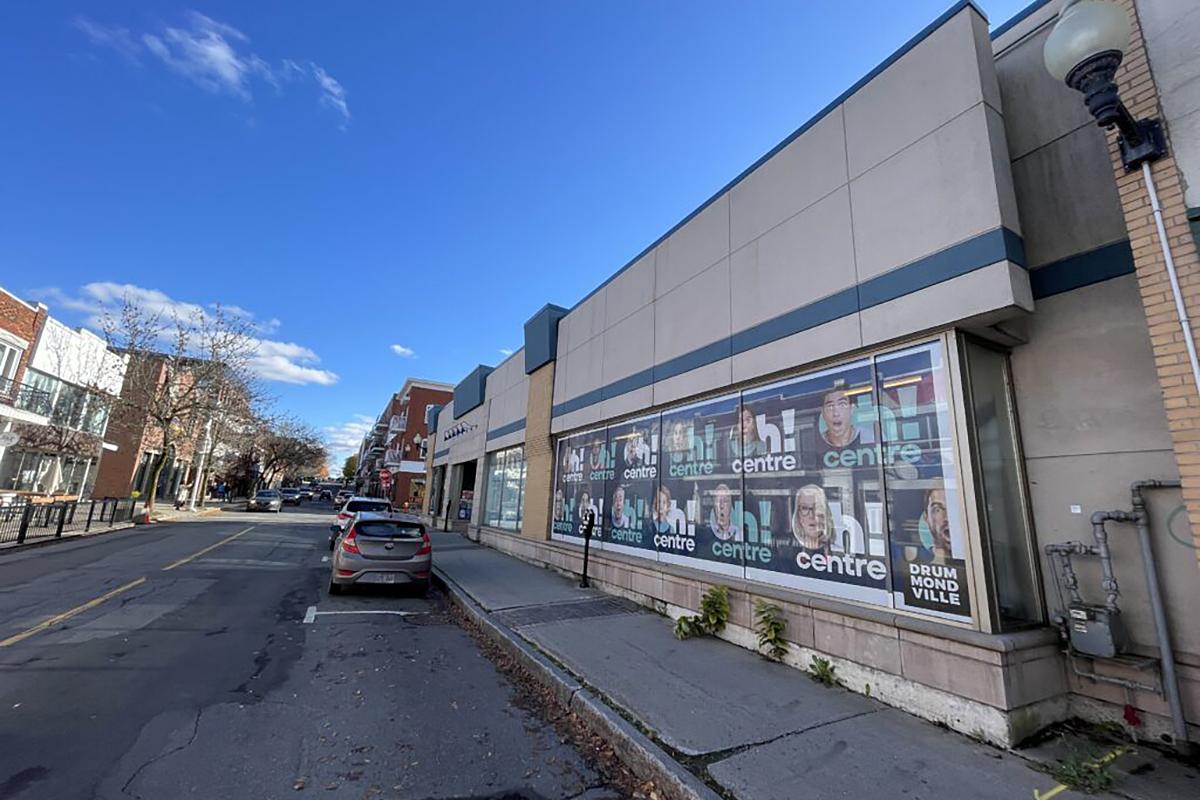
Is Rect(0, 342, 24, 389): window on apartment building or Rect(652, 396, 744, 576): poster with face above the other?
Rect(0, 342, 24, 389): window on apartment building

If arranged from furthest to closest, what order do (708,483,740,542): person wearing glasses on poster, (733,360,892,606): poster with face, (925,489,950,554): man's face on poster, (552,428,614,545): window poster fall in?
(552,428,614,545): window poster
(708,483,740,542): person wearing glasses on poster
(733,360,892,606): poster with face
(925,489,950,554): man's face on poster

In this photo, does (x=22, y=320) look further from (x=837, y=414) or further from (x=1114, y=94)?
(x=1114, y=94)

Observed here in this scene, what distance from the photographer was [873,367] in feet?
19.5

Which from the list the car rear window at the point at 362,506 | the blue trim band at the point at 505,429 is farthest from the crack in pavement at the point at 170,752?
the blue trim band at the point at 505,429

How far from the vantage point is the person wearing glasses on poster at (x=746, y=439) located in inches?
291

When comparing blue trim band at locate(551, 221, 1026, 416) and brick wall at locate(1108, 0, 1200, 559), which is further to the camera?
blue trim band at locate(551, 221, 1026, 416)

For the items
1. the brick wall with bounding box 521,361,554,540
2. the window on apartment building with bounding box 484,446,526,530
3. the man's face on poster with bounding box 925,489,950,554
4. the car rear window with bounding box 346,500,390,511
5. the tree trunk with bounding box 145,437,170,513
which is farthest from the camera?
the tree trunk with bounding box 145,437,170,513

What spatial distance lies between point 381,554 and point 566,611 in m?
3.93

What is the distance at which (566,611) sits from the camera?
27.5 ft

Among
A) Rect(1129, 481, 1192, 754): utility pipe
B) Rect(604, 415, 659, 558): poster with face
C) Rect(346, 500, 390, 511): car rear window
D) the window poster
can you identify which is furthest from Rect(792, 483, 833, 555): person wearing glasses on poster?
Rect(346, 500, 390, 511): car rear window

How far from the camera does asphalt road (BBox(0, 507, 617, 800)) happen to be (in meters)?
3.51

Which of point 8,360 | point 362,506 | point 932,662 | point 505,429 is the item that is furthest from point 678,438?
point 8,360

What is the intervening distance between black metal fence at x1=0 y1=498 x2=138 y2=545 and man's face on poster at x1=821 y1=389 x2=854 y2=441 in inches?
820

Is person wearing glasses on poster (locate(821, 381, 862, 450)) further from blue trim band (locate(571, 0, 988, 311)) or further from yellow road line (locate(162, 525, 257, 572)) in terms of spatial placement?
yellow road line (locate(162, 525, 257, 572))
